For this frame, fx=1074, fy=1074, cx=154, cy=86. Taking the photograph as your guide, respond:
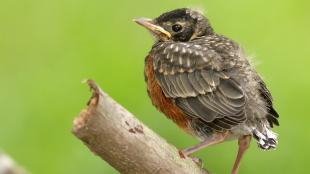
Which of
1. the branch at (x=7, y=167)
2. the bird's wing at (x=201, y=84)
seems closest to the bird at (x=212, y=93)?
the bird's wing at (x=201, y=84)

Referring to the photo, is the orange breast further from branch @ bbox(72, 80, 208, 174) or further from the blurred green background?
the blurred green background

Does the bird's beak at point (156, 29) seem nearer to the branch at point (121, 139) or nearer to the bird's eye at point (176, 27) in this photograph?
the bird's eye at point (176, 27)

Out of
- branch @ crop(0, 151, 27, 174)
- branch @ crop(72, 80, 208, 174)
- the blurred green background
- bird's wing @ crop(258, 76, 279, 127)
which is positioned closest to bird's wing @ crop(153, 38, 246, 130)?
bird's wing @ crop(258, 76, 279, 127)

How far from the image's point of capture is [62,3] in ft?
38.2

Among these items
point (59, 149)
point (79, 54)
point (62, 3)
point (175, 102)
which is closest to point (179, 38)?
point (175, 102)

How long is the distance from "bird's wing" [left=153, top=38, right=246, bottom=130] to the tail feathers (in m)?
0.16

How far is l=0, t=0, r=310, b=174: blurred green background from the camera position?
9.23 m

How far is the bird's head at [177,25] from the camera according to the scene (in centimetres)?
762

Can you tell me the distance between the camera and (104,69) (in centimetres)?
1025

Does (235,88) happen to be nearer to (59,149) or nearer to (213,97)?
(213,97)

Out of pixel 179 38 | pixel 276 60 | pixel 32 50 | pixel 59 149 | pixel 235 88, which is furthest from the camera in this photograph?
pixel 32 50

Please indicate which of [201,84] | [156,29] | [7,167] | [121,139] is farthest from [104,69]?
[7,167]

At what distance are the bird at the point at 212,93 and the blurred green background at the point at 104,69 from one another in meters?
1.46

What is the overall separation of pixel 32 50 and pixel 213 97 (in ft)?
15.1
